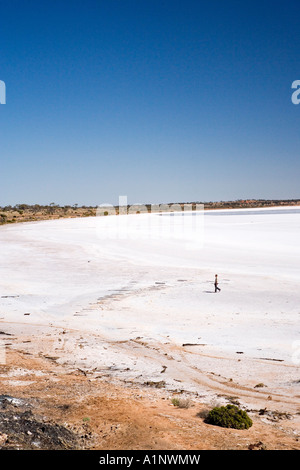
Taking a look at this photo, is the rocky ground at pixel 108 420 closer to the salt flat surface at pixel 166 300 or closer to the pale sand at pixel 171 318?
the pale sand at pixel 171 318

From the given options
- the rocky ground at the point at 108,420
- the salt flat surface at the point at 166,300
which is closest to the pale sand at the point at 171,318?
the salt flat surface at the point at 166,300

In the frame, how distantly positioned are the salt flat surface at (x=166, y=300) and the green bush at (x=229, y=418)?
268 centimetres

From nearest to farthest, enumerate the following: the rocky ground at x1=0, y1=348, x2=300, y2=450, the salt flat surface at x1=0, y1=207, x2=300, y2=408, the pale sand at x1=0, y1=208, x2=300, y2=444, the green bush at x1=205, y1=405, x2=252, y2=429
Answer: the rocky ground at x1=0, y1=348, x2=300, y2=450, the green bush at x1=205, y1=405, x2=252, y2=429, the pale sand at x1=0, y1=208, x2=300, y2=444, the salt flat surface at x1=0, y1=207, x2=300, y2=408

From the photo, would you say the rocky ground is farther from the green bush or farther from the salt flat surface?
the salt flat surface

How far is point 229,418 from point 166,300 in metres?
10.9

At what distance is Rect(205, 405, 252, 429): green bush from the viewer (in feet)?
→ 25.3

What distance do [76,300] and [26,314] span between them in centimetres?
282

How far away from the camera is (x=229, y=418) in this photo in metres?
7.76

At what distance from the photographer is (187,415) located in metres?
8.25

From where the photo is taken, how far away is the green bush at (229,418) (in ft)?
25.3

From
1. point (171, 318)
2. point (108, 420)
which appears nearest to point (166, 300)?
point (171, 318)

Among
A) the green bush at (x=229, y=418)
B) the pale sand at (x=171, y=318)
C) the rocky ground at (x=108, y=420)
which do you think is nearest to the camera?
the rocky ground at (x=108, y=420)

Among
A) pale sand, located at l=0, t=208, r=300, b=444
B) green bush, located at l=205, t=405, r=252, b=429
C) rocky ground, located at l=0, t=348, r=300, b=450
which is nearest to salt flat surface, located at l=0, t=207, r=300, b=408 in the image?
pale sand, located at l=0, t=208, r=300, b=444

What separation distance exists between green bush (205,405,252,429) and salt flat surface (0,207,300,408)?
2678 millimetres
